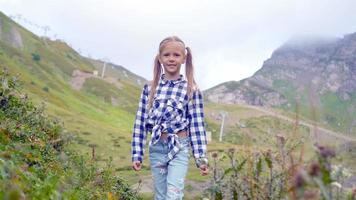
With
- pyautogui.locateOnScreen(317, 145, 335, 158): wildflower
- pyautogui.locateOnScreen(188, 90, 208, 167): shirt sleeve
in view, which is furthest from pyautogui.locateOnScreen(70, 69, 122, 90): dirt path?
pyautogui.locateOnScreen(317, 145, 335, 158): wildflower

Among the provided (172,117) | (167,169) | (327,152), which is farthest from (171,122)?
(327,152)

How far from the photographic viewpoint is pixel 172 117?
206 inches

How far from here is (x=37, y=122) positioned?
10625mm

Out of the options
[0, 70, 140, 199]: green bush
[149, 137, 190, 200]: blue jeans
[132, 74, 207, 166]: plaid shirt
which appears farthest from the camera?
[132, 74, 207, 166]: plaid shirt

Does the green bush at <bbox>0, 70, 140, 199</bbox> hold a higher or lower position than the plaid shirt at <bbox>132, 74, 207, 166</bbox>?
lower

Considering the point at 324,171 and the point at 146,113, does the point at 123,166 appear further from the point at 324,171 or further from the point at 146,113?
the point at 324,171

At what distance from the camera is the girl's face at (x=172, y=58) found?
5.48 metres

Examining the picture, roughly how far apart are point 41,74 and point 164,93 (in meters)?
84.9

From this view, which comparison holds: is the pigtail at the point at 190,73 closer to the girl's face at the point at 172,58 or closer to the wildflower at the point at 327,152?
the girl's face at the point at 172,58

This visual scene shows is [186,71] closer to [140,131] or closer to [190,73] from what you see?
[190,73]

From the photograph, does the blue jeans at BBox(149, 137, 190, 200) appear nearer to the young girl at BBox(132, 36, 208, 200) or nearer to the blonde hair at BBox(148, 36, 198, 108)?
the young girl at BBox(132, 36, 208, 200)

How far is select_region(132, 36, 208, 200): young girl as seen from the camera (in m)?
5.03

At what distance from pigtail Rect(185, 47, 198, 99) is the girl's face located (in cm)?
11

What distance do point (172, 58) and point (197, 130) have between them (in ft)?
2.60
